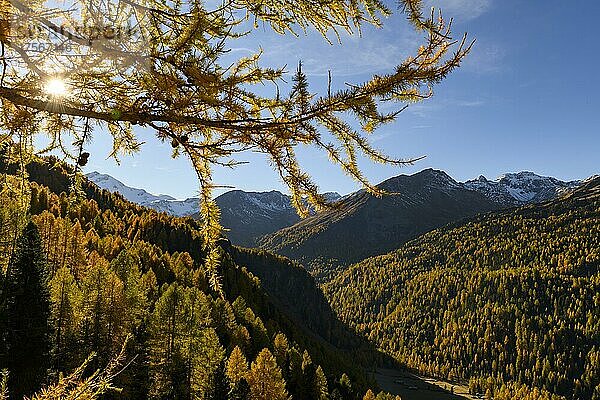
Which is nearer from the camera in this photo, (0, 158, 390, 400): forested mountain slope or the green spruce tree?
the green spruce tree

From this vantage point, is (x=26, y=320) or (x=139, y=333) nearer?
(x=26, y=320)

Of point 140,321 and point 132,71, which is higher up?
point 132,71

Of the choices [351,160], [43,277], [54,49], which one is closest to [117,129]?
[54,49]

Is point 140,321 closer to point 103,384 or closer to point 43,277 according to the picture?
point 43,277

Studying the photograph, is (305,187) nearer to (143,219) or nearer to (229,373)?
(229,373)

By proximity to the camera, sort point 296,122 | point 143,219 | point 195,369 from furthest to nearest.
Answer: point 143,219 → point 195,369 → point 296,122

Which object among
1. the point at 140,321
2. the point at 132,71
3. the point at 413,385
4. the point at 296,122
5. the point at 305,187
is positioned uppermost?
the point at 132,71

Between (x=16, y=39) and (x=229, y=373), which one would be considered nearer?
(x=16, y=39)

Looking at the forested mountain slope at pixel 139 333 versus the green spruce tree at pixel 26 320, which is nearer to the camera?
the green spruce tree at pixel 26 320

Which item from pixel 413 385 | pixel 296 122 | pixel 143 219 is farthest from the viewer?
pixel 413 385

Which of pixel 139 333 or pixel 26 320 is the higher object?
pixel 26 320

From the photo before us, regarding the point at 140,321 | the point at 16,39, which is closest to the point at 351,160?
the point at 16,39

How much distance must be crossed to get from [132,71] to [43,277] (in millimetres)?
30853

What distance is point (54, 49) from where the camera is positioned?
3.49 metres
